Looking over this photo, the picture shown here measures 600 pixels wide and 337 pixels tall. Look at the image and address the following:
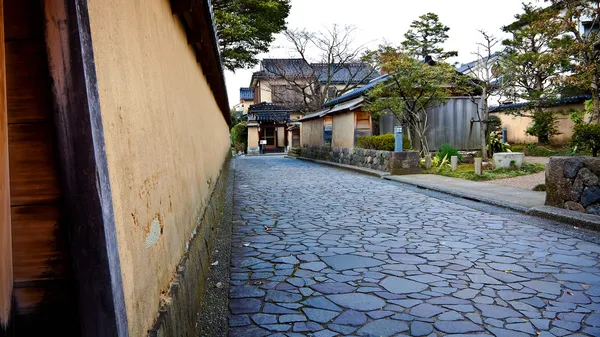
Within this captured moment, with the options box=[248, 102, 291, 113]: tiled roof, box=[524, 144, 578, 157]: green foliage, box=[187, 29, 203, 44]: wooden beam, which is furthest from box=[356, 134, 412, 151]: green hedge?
box=[248, 102, 291, 113]: tiled roof

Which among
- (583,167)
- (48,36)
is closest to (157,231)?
(48,36)

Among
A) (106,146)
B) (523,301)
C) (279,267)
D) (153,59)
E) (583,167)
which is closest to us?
(106,146)

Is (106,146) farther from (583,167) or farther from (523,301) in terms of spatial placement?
(583,167)

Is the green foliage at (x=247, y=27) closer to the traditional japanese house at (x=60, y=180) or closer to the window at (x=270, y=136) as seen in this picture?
the traditional japanese house at (x=60, y=180)

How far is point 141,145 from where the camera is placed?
2.21m

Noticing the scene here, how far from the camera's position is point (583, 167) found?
23.1ft

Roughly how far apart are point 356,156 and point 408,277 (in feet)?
51.0

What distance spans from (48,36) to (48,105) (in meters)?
0.24

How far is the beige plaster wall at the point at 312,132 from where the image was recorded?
2702 centimetres

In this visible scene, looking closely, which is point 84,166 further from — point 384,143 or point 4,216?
point 384,143

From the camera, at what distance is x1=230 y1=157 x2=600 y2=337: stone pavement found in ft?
11.0

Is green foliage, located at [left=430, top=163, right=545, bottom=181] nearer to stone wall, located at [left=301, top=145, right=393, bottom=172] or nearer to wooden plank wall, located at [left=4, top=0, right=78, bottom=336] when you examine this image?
stone wall, located at [left=301, top=145, right=393, bottom=172]

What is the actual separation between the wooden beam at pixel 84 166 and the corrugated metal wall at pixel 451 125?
19.2 metres

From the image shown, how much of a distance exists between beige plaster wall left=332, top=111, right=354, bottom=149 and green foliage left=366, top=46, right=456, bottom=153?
1876 millimetres
